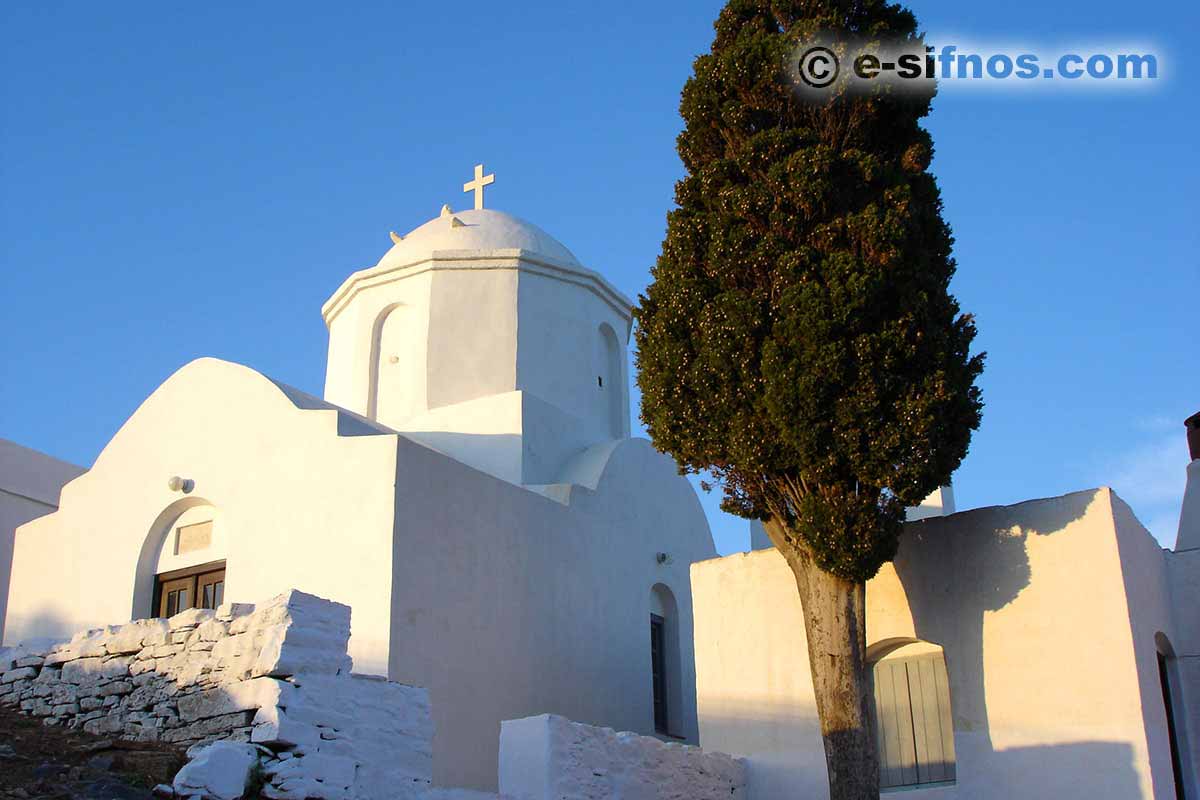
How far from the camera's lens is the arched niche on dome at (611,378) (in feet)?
61.8

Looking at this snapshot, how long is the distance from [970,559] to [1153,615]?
1834 millimetres

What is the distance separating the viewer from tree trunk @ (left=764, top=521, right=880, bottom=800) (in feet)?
34.6

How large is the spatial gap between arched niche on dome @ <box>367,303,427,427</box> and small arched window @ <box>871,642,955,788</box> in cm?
744

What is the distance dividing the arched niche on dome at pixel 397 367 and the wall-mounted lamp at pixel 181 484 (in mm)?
3535

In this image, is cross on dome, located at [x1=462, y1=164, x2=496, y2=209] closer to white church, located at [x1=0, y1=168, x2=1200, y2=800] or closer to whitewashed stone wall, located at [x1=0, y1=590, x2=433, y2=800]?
white church, located at [x1=0, y1=168, x2=1200, y2=800]

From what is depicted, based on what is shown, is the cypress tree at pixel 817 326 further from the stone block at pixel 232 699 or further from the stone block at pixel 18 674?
the stone block at pixel 18 674

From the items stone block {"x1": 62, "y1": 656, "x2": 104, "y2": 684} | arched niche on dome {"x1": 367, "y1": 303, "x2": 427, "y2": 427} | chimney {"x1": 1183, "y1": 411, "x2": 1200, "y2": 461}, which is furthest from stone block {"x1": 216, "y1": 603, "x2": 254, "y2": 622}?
chimney {"x1": 1183, "y1": 411, "x2": 1200, "y2": 461}

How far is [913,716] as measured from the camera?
12.5 m

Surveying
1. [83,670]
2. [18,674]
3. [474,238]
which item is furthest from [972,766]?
[474,238]

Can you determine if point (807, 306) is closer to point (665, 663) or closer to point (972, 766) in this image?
point (972, 766)

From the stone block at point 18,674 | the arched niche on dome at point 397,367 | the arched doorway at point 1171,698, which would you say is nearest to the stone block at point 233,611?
the stone block at point 18,674

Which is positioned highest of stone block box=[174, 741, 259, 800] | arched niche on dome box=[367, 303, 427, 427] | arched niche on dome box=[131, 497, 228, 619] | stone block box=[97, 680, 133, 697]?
arched niche on dome box=[367, 303, 427, 427]

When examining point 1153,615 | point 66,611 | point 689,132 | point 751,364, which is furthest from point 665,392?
point 66,611

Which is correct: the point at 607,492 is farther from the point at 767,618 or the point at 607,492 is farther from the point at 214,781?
the point at 214,781
